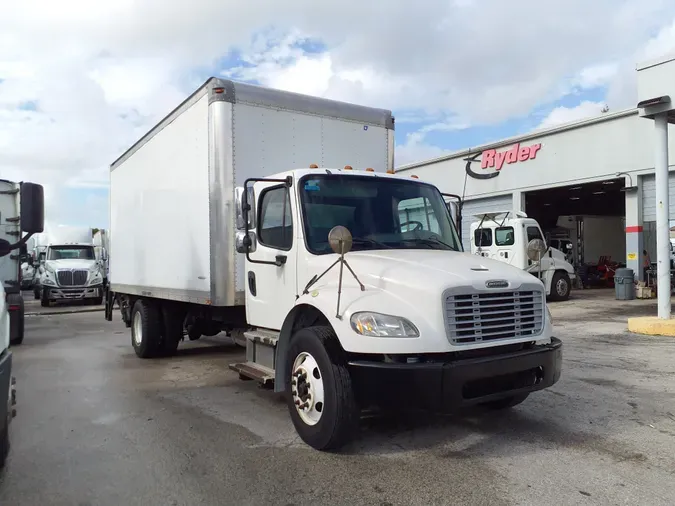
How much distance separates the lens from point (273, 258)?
5.52 metres

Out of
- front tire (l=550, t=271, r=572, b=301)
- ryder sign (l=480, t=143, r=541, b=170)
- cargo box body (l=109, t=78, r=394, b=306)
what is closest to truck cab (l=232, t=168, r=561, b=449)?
cargo box body (l=109, t=78, r=394, b=306)

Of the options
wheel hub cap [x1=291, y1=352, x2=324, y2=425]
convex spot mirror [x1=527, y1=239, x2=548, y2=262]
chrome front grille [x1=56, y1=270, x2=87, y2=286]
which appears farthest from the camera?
chrome front grille [x1=56, y1=270, x2=87, y2=286]

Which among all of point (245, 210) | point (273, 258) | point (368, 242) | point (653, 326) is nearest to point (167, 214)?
point (245, 210)

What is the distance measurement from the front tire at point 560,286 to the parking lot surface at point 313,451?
37.2ft

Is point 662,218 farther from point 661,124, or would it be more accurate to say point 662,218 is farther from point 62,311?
point 62,311

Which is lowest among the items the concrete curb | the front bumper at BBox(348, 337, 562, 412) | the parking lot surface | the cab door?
the concrete curb

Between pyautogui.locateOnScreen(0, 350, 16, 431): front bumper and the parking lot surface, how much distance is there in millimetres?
629

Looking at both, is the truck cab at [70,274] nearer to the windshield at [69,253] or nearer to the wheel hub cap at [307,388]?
the windshield at [69,253]

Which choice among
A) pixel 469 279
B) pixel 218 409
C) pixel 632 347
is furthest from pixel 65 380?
pixel 632 347

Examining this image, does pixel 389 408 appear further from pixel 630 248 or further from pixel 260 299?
pixel 630 248

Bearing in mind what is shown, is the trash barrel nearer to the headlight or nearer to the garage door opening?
the garage door opening

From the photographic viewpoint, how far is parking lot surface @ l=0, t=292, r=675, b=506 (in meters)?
3.72

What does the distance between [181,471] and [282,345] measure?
4.38 feet

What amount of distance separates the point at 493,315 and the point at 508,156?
2040cm
